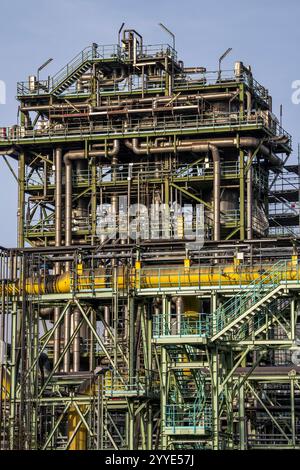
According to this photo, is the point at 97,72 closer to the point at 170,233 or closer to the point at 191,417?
the point at 170,233

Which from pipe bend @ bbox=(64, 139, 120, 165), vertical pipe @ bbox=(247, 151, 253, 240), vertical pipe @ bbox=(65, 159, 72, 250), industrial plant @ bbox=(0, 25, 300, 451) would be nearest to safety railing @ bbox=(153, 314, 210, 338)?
industrial plant @ bbox=(0, 25, 300, 451)

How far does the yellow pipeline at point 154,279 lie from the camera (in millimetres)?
75188

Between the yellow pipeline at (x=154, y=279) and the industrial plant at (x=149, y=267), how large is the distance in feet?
0.27

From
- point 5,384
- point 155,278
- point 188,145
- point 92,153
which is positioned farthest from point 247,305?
point 92,153

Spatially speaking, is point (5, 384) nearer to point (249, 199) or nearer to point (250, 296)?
point (250, 296)

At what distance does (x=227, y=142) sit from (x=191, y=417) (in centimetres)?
2854

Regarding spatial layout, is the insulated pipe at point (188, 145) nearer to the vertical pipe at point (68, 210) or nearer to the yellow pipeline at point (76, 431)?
the vertical pipe at point (68, 210)

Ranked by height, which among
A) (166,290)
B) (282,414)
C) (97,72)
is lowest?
(282,414)

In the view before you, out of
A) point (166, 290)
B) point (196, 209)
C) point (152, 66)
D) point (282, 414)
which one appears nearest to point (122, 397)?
point (166, 290)

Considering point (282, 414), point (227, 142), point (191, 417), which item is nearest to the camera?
point (191, 417)

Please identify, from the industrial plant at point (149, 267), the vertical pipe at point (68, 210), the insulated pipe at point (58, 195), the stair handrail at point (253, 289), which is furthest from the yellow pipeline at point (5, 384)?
the insulated pipe at point (58, 195)

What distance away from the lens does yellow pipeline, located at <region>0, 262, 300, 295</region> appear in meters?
75.2

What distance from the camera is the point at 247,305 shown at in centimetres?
7162

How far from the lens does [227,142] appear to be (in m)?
94.4
